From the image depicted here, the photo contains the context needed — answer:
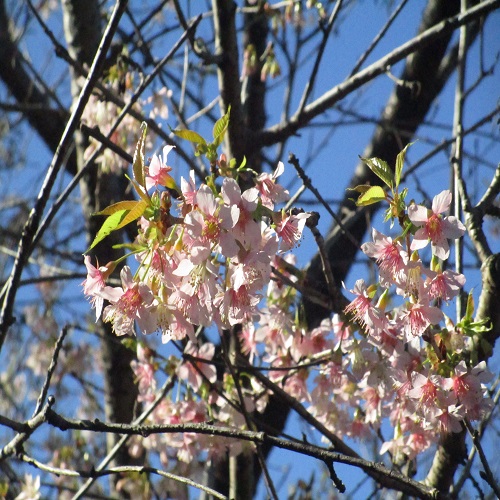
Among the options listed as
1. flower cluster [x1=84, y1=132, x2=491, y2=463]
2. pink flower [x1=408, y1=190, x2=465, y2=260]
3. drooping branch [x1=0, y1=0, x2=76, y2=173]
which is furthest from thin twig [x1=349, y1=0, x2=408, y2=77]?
drooping branch [x1=0, y1=0, x2=76, y2=173]

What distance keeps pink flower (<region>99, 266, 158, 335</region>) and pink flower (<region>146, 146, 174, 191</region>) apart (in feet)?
0.63

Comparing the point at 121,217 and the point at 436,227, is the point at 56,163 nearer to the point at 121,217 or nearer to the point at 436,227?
the point at 121,217

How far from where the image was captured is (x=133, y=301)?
1464 millimetres

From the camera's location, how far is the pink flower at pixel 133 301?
1.46m

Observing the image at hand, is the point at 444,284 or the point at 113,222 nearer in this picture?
the point at 113,222

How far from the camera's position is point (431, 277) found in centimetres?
156

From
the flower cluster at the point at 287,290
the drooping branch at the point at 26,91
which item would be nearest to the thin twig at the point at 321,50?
the flower cluster at the point at 287,290

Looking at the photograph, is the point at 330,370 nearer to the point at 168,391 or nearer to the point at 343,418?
the point at 343,418

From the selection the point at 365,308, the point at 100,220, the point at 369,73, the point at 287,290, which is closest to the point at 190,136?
the point at 365,308

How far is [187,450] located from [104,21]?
7.64 ft

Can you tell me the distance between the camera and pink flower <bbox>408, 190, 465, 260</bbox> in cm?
145

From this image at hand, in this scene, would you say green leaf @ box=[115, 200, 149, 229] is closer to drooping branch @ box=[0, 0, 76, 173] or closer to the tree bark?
the tree bark

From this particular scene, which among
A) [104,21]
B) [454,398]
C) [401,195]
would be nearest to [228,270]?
[401,195]

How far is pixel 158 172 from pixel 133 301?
0.28 metres
